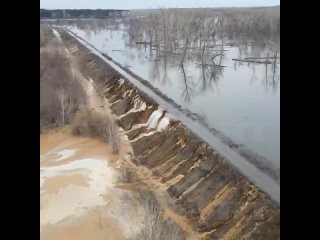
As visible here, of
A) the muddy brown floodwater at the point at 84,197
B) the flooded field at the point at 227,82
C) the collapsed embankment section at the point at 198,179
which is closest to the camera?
the collapsed embankment section at the point at 198,179

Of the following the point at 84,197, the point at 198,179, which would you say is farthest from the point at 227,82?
the point at 84,197

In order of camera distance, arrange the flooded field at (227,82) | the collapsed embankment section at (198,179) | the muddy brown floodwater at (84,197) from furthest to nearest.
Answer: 1. the flooded field at (227,82)
2. the muddy brown floodwater at (84,197)
3. the collapsed embankment section at (198,179)

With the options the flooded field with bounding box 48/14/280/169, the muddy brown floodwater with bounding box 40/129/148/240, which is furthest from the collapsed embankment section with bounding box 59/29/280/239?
the flooded field with bounding box 48/14/280/169

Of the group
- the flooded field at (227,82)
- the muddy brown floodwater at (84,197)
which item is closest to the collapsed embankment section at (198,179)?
the muddy brown floodwater at (84,197)

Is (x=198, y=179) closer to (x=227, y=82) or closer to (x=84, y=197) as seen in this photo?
(x=84, y=197)

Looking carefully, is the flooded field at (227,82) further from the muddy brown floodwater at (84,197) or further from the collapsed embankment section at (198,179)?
the muddy brown floodwater at (84,197)
